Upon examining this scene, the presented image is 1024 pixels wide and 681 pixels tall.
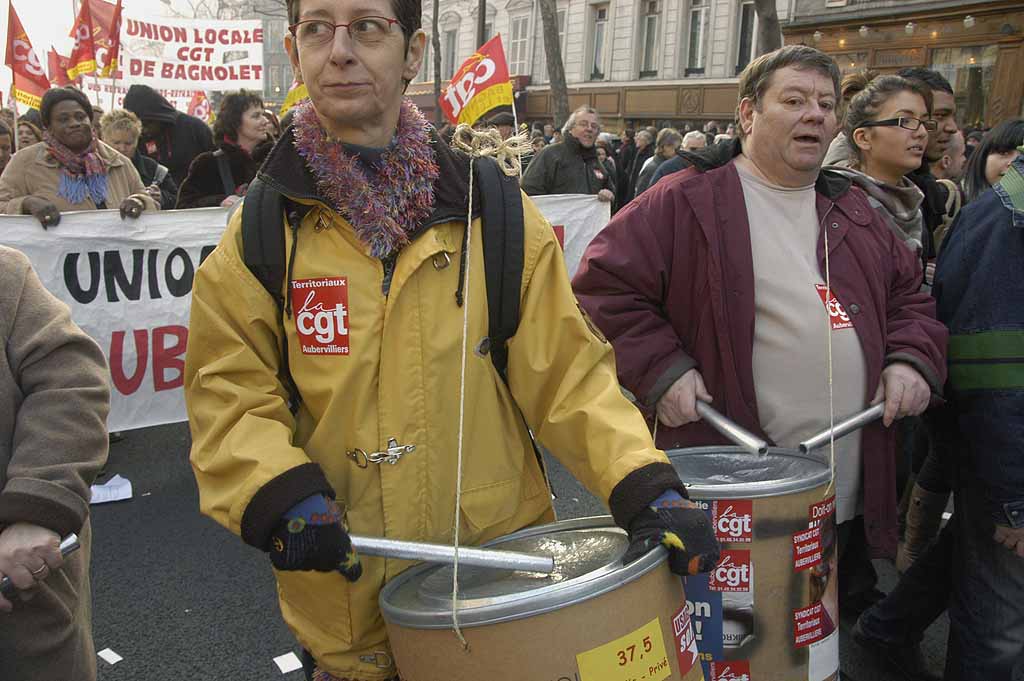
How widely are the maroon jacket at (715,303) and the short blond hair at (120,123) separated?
5.32 m

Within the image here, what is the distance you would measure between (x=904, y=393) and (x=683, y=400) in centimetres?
61

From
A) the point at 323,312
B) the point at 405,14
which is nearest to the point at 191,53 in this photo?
the point at 405,14

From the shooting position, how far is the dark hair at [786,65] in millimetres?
2674

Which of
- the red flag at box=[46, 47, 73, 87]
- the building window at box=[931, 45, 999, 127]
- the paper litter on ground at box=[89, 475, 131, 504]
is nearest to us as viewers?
the paper litter on ground at box=[89, 475, 131, 504]

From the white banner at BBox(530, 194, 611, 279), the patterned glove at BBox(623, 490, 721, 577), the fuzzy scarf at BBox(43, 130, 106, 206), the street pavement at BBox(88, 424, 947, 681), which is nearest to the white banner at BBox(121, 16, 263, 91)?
the white banner at BBox(530, 194, 611, 279)

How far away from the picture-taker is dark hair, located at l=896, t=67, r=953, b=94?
11.9 feet

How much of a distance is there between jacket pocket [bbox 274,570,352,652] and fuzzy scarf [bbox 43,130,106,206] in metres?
4.37

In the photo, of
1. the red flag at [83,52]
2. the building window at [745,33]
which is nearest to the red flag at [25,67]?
the red flag at [83,52]

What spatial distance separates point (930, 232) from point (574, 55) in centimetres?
2860

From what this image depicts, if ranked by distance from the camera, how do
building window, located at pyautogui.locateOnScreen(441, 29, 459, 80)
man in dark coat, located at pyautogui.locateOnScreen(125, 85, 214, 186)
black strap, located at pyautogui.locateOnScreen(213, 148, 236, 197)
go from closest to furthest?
black strap, located at pyautogui.locateOnScreen(213, 148, 236, 197)
man in dark coat, located at pyautogui.locateOnScreen(125, 85, 214, 186)
building window, located at pyautogui.locateOnScreen(441, 29, 459, 80)

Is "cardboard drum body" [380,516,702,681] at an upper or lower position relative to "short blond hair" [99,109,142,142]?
lower

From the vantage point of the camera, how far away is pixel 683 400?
2.43 metres

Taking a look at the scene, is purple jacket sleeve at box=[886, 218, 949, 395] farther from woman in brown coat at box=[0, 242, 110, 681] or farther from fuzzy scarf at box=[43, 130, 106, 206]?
fuzzy scarf at box=[43, 130, 106, 206]

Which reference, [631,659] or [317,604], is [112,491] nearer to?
[317,604]
